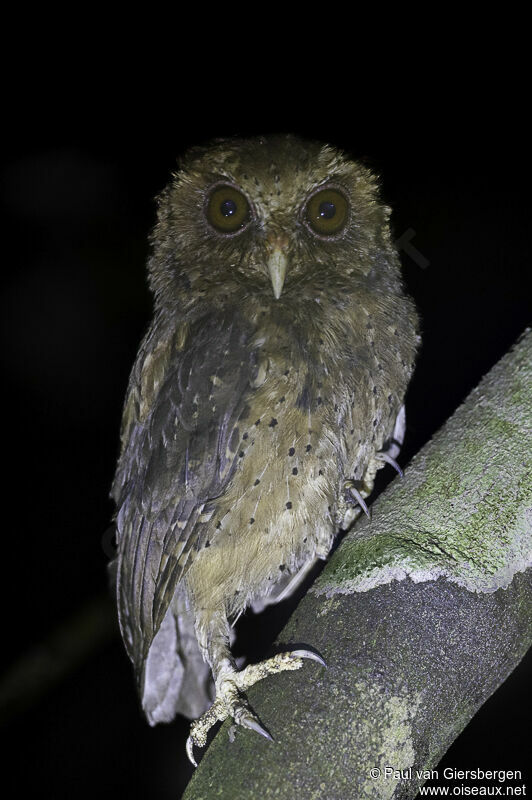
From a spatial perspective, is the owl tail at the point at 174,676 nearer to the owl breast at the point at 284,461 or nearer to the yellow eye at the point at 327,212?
the owl breast at the point at 284,461

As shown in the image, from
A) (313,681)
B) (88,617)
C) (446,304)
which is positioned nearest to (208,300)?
(313,681)

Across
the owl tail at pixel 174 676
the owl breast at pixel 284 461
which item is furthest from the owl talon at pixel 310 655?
the owl tail at pixel 174 676

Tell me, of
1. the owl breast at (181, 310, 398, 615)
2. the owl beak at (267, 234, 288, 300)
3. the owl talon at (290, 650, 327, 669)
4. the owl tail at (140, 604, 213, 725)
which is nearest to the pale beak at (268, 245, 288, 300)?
the owl beak at (267, 234, 288, 300)

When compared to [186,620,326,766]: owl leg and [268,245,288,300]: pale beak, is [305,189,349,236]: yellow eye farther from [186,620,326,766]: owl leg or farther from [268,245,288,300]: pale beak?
[186,620,326,766]: owl leg

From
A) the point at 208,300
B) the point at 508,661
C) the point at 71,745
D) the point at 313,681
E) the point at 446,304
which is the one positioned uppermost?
the point at 446,304

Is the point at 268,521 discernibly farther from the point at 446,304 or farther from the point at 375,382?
the point at 446,304

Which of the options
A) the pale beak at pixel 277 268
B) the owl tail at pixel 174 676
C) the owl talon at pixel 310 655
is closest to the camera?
the owl talon at pixel 310 655
